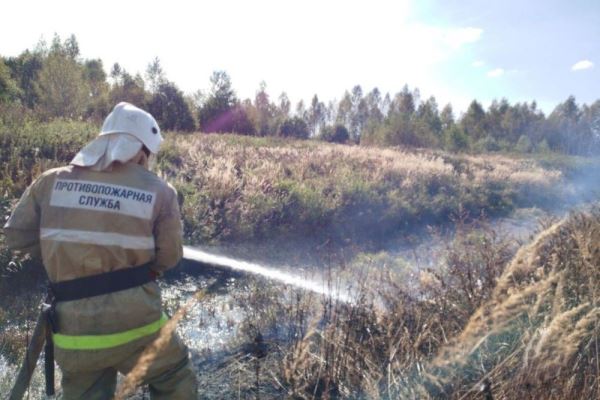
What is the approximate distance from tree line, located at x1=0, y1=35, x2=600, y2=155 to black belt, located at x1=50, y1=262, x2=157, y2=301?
11737mm

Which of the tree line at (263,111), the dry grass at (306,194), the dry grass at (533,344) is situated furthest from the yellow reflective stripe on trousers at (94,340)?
the tree line at (263,111)

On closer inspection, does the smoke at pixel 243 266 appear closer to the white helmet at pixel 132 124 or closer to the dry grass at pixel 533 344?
the dry grass at pixel 533 344

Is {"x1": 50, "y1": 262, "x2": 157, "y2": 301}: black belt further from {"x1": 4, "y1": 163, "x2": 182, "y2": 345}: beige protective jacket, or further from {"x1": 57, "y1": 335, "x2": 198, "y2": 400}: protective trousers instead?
{"x1": 57, "y1": 335, "x2": 198, "y2": 400}: protective trousers

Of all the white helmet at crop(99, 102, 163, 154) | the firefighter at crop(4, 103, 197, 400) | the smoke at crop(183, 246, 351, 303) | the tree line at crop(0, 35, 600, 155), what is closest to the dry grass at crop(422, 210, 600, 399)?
the firefighter at crop(4, 103, 197, 400)

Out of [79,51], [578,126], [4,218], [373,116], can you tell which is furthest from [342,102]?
[4,218]

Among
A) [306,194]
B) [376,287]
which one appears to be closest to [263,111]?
[306,194]

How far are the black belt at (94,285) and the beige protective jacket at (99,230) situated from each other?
2 cm

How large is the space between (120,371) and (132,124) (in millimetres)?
1351

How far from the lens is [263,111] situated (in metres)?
47.0

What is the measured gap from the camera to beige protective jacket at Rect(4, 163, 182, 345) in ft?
7.49

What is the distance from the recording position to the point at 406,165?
16469 millimetres

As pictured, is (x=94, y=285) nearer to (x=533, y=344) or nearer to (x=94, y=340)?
(x=94, y=340)

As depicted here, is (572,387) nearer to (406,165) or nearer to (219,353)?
(219,353)

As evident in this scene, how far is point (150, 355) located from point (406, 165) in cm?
1563
